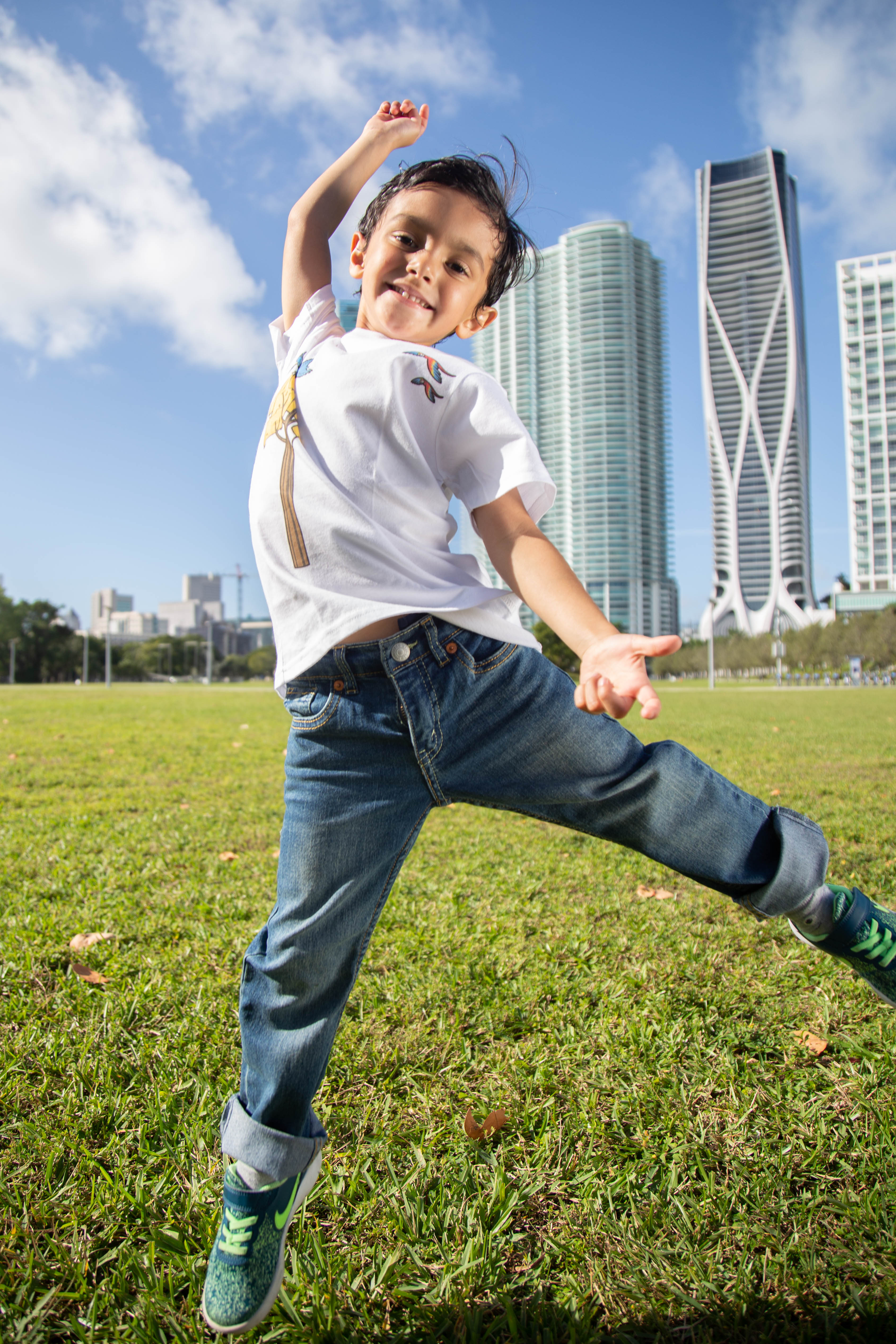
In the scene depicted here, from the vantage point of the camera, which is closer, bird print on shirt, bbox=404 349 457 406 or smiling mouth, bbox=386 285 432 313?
bird print on shirt, bbox=404 349 457 406

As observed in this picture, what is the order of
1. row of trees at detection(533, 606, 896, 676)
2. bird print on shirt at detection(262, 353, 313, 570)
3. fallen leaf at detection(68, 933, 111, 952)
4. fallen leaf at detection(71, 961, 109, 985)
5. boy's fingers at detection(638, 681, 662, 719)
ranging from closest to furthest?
boy's fingers at detection(638, 681, 662, 719) → bird print on shirt at detection(262, 353, 313, 570) → fallen leaf at detection(71, 961, 109, 985) → fallen leaf at detection(68, 933, 111, 952) → row of trees at detection(533, 606, 896, 676)

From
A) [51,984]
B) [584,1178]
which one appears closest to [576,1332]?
[584,1178]

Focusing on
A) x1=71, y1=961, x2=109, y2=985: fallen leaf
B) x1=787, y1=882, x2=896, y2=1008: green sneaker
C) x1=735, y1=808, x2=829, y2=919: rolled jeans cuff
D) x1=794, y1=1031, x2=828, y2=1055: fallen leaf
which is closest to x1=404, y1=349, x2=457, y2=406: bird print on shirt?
x1=735, y1=808, x2=829, y2=919: rolled jeans cuff

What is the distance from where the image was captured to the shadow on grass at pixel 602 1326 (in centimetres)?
126

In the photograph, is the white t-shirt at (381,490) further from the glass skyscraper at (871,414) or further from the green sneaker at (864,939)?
the glass skyscraper at (871,414)

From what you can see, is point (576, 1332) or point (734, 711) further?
point (734, 711)

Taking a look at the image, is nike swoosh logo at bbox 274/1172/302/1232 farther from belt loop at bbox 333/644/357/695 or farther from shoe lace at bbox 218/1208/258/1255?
belt loop at bbox 333/644/357/695

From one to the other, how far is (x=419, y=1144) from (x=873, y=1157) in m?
0.99

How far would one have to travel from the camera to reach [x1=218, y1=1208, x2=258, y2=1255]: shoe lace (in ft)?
4.27

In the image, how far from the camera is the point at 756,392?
137 metres

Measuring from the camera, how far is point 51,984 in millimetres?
2510

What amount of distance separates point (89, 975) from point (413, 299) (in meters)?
2.31

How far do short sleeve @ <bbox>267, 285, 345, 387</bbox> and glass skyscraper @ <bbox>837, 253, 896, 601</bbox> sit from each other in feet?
482

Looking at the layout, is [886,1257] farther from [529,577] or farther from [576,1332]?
[529,577]
